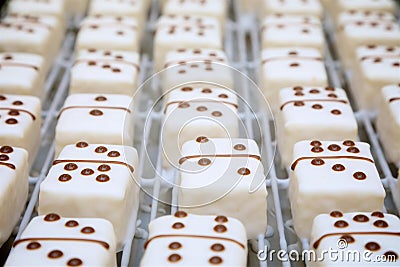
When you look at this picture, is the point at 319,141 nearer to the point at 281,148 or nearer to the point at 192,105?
the point at 281,148

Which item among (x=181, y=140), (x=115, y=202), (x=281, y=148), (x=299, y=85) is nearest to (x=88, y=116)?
(x=181, y=140)

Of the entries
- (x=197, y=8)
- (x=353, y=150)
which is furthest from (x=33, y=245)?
(x=197, y=8)

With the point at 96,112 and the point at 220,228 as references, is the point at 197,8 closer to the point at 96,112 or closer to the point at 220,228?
the point at 96,112

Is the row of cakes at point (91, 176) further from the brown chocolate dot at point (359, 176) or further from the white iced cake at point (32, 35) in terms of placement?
the brown chocolate dot at point (359, 176)

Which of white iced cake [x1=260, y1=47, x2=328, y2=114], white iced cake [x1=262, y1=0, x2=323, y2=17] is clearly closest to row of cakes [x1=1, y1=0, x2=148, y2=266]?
white iced cake [x1=260, y1=47, x2=328, y2=114]

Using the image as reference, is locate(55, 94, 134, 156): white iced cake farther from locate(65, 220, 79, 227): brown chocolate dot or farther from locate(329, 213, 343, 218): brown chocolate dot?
locate(329, 213, 343, 218): brown chocolate dot

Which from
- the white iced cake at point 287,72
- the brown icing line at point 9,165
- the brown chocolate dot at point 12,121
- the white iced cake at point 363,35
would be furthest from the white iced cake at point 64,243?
the white iced cake at point 363,35
